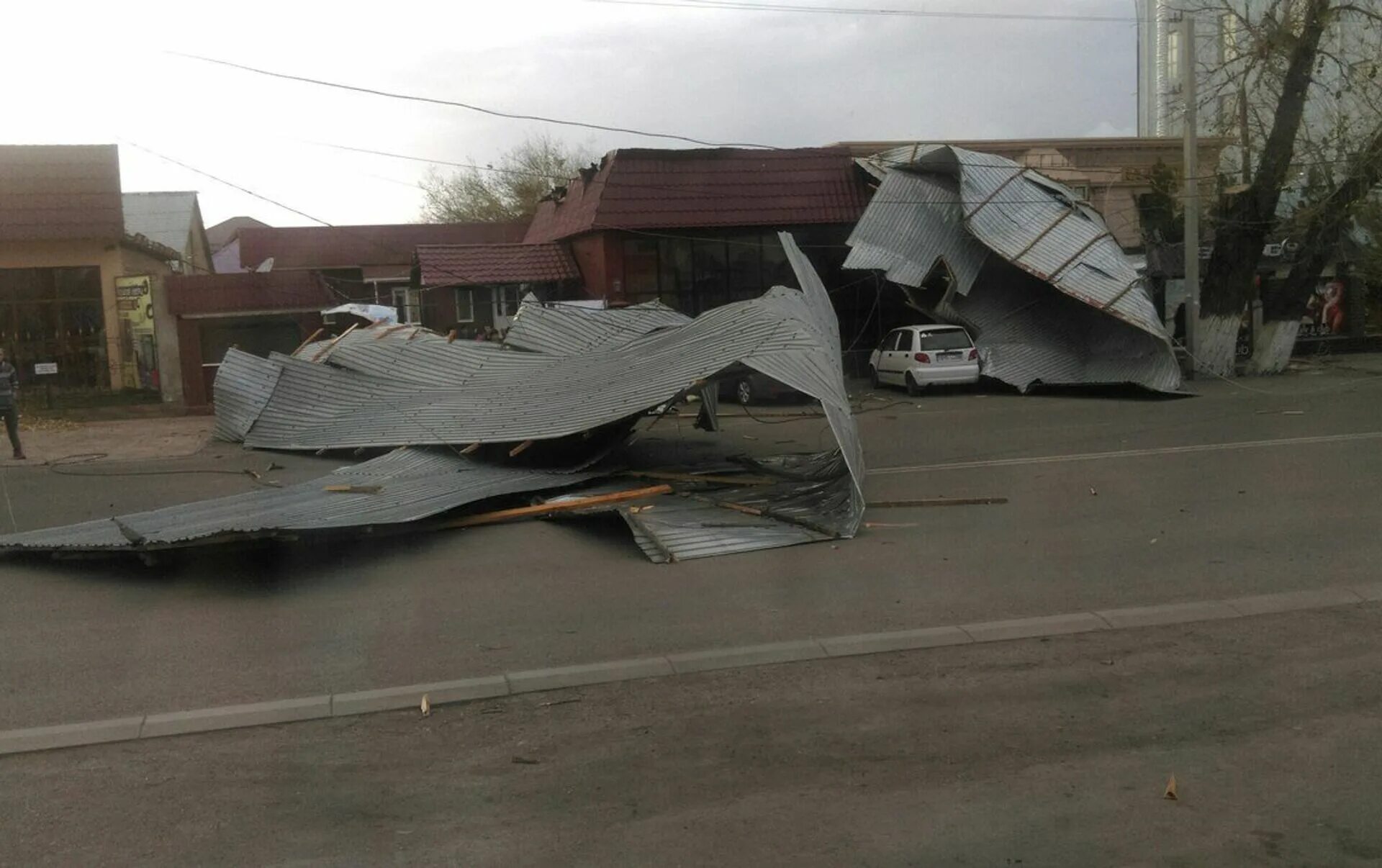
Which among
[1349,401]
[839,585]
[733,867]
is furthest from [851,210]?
[733,867]

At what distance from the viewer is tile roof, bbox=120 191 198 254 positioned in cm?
4350

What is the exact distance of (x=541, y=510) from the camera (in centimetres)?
1211

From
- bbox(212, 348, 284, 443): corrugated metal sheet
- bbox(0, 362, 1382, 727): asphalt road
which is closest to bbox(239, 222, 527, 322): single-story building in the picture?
bbox(212, 348, 284, 443): corrugated metal sheet

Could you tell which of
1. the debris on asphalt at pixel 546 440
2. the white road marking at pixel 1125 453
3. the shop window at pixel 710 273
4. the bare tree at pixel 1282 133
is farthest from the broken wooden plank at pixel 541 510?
the bare tree at pixel 1282 133

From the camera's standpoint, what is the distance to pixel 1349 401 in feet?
70.0

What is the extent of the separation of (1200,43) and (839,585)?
23855mm

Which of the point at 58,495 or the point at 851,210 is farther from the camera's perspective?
the point at 851,210

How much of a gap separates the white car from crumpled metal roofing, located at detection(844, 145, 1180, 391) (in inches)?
20.2

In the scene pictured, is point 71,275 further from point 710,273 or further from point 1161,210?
point 1161,210

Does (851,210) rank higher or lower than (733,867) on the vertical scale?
higher

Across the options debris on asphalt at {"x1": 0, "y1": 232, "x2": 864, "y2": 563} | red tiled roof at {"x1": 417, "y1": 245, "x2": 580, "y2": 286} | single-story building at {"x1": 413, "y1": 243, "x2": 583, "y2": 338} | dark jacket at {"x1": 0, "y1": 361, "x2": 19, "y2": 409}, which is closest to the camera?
debris on asphalt at {"x1": 0, "y1": 232, "x2": 864, "y2": 563}

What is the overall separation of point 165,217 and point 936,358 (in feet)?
106

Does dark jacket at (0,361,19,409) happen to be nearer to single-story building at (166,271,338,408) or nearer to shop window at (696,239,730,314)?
single-story building at (166,271,338,408)

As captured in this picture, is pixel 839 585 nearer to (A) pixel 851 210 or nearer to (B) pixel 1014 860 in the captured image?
(B) pixel 1014 860
